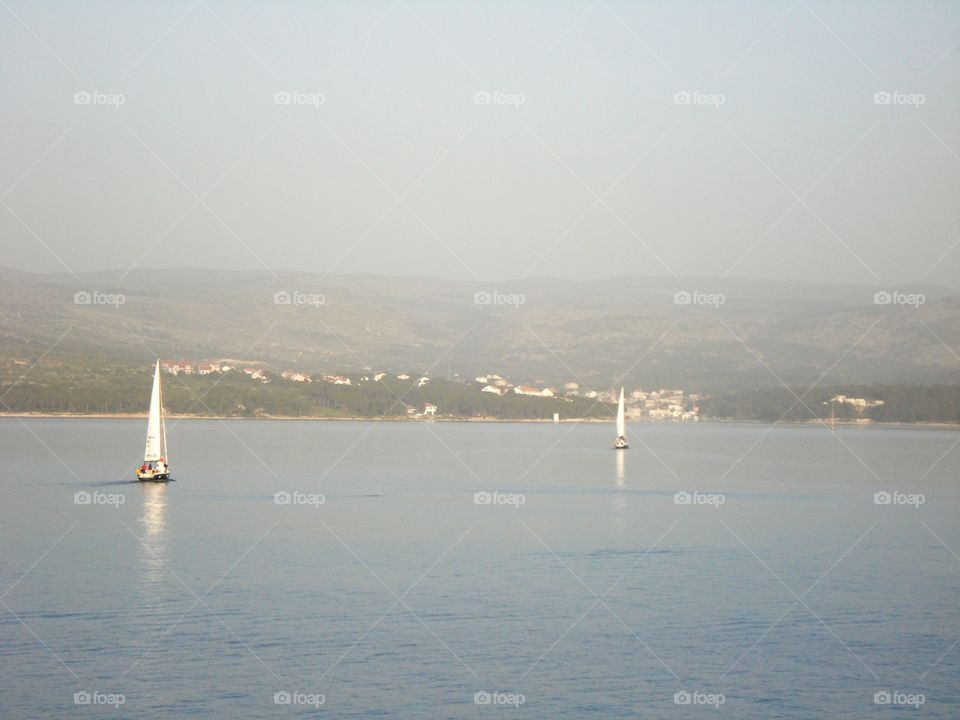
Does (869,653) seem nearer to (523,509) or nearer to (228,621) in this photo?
(228,621)

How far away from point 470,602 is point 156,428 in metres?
41.0

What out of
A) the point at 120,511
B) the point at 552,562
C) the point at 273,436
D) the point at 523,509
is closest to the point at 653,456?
the point at 273,436

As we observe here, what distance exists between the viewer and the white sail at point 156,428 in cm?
7144

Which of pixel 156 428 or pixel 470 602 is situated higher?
pixel 156 428

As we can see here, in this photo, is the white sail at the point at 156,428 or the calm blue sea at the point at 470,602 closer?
the calm blue sea at the point at 470,602

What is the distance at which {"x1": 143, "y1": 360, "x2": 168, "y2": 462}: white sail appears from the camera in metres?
71.4

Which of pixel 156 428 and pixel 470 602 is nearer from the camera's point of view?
pixel 470 602

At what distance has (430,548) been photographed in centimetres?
5000

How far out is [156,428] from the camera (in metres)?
73.9

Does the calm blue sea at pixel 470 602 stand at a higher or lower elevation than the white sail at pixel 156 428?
lower

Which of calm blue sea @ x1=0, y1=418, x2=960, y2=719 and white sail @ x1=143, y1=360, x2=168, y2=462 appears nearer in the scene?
calm blue sea @ x1=0, y1=418, x2=960, y2=719

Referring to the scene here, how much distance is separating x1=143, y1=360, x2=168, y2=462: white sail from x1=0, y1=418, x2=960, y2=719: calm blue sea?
2742 mm

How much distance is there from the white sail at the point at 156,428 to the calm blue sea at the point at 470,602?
274cm

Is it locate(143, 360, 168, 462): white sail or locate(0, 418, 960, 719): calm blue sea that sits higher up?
locate(143, 360, 168, 462): white sail
